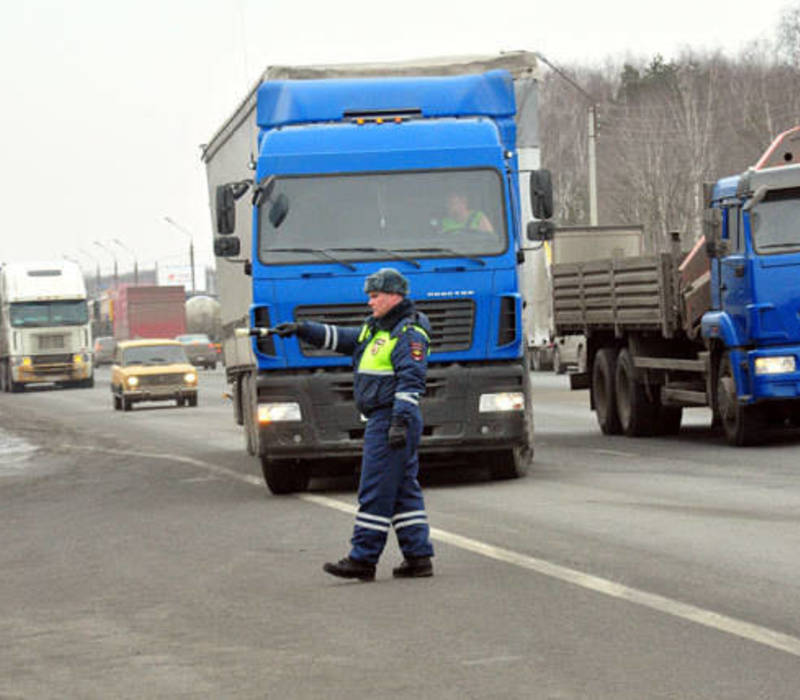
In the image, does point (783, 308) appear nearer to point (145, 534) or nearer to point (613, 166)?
point (145, 534)

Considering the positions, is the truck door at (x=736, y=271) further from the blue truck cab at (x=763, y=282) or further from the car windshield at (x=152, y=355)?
the car windshield at (x=152, y=355)

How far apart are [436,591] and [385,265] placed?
6714 mm

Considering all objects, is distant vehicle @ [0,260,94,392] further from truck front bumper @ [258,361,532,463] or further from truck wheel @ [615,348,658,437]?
truck front bumper @ [258,361,532,463]

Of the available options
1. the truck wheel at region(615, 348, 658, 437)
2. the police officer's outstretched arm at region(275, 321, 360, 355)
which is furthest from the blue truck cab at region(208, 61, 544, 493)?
the truck wheel at region(615, 348, 658, 437)

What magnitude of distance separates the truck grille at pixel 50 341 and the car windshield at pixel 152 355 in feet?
53.5

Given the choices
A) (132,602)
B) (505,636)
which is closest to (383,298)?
(132,602)

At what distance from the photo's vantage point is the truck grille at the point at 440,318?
16.7m

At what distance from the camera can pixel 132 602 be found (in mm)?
10422

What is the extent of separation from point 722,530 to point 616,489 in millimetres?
3791

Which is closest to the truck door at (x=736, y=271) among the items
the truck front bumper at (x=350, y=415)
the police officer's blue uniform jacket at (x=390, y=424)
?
the truck front bumper at (x=350, y=415)

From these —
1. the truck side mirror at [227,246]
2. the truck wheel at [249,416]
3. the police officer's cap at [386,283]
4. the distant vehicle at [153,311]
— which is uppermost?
the distant vehicle at [153,311]

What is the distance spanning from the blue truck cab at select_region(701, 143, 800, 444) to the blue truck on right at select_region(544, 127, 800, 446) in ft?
0.03

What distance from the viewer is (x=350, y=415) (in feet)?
55.6

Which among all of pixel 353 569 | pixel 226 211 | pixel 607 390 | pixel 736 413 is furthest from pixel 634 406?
pixel 353 569
